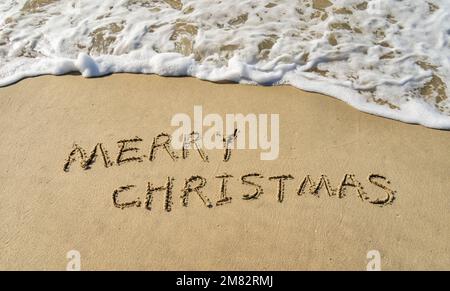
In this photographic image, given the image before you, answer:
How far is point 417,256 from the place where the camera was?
2420mm

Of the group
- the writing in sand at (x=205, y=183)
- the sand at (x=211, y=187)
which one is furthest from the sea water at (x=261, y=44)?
the writing in sand at (x=205, y=183)

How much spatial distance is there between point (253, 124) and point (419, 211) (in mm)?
1269

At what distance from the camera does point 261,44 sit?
12.9ft

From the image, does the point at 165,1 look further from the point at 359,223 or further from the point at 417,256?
the point at 417,256

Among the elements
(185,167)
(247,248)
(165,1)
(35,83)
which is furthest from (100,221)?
(165,1)

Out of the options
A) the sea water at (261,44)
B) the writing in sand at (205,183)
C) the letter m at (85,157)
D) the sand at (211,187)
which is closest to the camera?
the sand at (211,187)

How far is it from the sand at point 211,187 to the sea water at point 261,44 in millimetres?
204

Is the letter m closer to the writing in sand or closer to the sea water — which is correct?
the writing in sand

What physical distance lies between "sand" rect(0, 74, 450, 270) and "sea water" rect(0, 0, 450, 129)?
204 mm

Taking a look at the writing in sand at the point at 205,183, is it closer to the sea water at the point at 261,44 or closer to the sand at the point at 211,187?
the sand at the point at 211,187

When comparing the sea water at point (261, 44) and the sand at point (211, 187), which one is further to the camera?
the sea water at point (261, 44)

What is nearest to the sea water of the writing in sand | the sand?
the sand

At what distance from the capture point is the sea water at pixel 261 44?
354 cm

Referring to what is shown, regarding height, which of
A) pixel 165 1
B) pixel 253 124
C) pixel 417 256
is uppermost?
pixel 165 1
